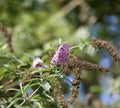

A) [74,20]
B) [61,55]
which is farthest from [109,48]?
[74,20]

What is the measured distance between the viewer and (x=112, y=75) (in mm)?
5895

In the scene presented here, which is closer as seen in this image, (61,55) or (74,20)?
(61,55)

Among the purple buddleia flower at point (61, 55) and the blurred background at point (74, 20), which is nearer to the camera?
the purple buddleia flower at point (61, 55)

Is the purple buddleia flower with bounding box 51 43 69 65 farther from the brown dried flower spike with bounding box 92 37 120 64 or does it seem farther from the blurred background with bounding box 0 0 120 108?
the blurred background with bounding box 0 0 120 108

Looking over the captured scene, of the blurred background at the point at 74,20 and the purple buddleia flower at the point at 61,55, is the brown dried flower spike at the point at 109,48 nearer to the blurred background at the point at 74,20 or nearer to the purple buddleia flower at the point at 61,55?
the purple buddleia flower at the point at 61,55

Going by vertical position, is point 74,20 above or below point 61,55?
above

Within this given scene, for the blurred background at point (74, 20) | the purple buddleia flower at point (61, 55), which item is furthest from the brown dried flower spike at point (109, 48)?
the blurred background at point (74, 20)

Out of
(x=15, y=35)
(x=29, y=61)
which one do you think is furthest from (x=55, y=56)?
(x=15, y=35)

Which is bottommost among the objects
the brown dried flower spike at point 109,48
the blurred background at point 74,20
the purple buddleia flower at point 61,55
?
the purple buddleia flower at point 61,55

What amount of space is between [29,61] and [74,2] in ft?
14.0

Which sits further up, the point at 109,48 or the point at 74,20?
the point at 74,20

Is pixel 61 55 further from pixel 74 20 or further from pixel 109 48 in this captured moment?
pixel 74 20

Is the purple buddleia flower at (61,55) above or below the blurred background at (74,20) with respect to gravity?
below

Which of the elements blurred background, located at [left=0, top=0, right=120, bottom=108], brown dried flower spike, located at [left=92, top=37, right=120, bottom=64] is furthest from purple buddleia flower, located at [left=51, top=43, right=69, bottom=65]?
blurred background, located at [left=0, top=0, right=120, bottom=108]
